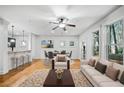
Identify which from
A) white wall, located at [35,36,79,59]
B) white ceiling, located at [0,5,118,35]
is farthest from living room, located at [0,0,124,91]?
white wall, located at [35,36,79,59]

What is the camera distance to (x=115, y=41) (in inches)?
210

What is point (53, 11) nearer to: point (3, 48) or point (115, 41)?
point (115, 41)

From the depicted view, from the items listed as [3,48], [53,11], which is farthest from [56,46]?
[53,11]

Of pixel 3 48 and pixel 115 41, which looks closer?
pixel 115 41

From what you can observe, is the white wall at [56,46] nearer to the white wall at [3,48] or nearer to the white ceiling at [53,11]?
the white wall at [3,48]

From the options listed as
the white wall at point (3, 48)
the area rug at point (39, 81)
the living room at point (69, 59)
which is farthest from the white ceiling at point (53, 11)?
the area rug at point (39, 81)

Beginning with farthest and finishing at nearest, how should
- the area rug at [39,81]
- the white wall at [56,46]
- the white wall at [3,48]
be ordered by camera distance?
1. the white wall at [56,46]
2. the white wall at [3,48]
3. the area rug at [39,81]

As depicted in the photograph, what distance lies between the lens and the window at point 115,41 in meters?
4.88

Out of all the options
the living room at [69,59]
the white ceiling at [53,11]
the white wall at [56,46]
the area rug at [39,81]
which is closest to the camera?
the living room at [69,59]

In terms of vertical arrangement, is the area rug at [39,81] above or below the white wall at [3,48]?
below

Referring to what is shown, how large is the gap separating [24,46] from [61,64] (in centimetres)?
876
